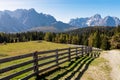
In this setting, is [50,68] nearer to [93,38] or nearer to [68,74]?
[68,74]

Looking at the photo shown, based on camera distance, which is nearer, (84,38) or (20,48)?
(20,48)

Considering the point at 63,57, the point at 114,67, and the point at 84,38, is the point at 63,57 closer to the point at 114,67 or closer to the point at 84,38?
the point at 114,67

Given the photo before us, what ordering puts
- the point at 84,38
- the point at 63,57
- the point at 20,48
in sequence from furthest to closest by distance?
the point at 84,38 < the point at 20,48 < the point at 63,57

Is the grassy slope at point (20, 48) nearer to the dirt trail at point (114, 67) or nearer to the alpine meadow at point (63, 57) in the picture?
the alpine meadow at point (63, 57)

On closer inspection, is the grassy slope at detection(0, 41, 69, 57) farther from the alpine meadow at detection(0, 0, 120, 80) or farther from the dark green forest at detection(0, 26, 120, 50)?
the dark green forest at detection(0, 26, 120, 50)

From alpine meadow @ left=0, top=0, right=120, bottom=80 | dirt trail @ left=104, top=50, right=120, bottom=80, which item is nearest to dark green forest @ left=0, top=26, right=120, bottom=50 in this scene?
alpine meadow @ left=0, top=0, right=120, bottom=80

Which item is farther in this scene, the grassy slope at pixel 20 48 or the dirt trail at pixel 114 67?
the grassy slope at pixel 20 48

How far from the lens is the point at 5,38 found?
584ft

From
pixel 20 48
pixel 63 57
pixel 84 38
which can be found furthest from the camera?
pixel 84 38

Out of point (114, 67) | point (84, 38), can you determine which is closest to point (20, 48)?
point (84, 38)

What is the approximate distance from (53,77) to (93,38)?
123379 millimetres

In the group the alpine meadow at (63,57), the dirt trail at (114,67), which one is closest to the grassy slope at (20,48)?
the alpine meadow at (63,57)

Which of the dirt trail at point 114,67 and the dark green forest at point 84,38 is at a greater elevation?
the dark green forest at point 84,38

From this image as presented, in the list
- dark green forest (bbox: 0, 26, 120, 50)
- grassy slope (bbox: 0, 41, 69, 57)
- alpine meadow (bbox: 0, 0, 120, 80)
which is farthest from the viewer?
dark green forest (bbox: 0, 26, 120, 50)
